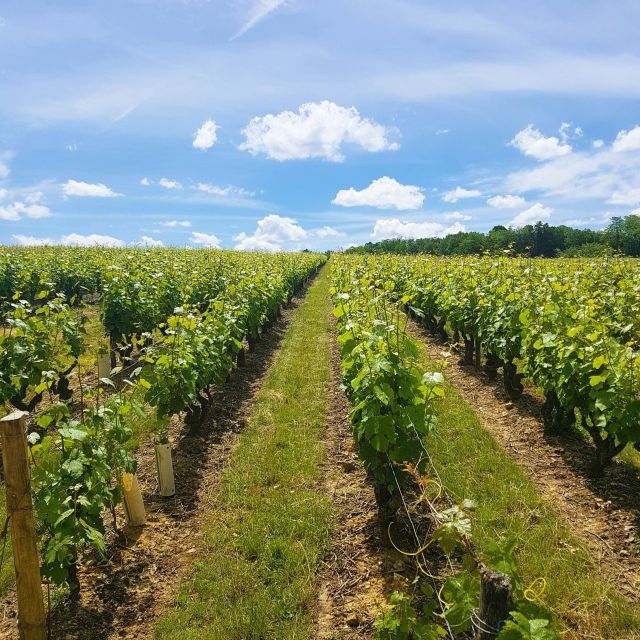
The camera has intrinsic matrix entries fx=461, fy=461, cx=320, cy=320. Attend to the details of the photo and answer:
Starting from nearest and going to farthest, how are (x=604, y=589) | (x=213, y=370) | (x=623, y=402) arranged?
(x=604, y=589) < (x=623, y=402) < (x=213, y=370)

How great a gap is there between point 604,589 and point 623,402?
196 cm

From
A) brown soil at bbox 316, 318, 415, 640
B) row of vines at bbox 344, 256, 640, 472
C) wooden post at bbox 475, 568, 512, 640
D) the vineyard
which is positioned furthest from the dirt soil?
row of vines at bbox 344, 256, 640, 472

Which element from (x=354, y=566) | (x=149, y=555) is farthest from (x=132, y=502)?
(x=354, y=566)

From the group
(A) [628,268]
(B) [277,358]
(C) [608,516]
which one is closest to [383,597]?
(C) [608,516]

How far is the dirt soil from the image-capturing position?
12.7 feet

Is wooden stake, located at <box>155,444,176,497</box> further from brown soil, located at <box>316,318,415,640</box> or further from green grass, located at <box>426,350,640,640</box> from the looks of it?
green grass, located at <box>426,350,640,640</box>

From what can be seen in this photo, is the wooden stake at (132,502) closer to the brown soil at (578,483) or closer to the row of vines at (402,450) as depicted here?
the row of vines at (402,450)

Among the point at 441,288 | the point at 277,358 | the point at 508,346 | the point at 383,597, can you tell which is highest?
the point at 441,288

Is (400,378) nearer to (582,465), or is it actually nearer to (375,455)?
(375,455)

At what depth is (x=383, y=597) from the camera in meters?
4.05

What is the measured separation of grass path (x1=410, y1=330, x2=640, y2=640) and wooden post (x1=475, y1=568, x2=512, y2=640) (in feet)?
0.63

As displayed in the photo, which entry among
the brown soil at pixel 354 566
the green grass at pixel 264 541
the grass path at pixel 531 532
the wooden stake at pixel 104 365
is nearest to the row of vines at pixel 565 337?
the grass path at pixel 531 532

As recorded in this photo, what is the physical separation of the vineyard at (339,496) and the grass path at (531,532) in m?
0.02

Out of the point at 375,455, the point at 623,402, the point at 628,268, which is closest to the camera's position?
the point at 375,455
